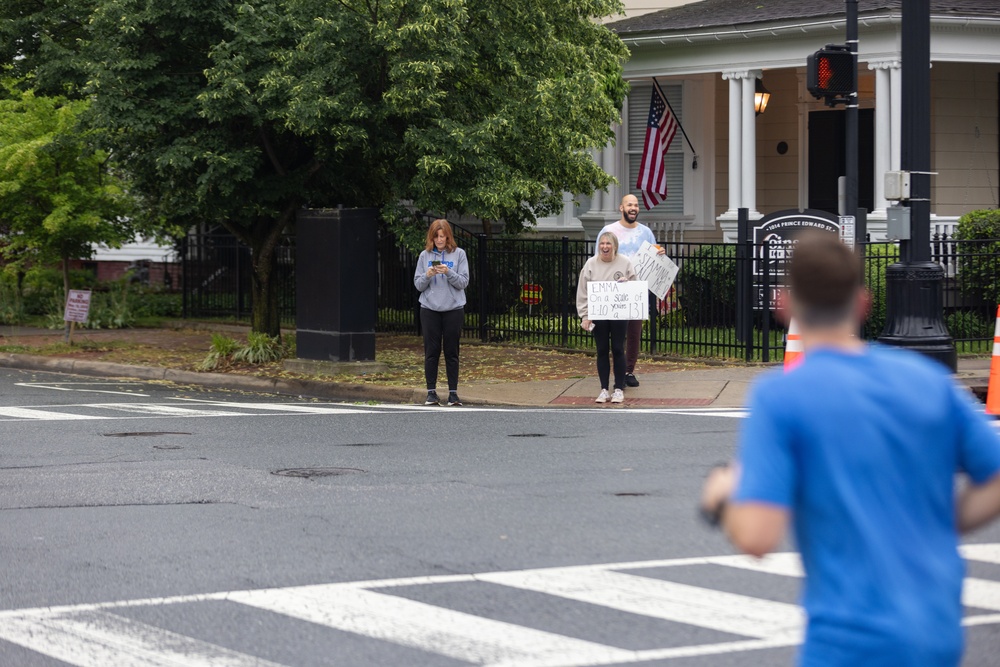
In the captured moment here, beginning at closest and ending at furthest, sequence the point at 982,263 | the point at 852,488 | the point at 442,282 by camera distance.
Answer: the point at 852,488 < the point at 442,282 < the point at 982,263

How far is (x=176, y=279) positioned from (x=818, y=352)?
29836 mm

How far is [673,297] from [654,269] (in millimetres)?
2647

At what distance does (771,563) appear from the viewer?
7.14 metres

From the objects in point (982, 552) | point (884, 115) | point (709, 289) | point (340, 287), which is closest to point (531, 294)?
point (709, 289)

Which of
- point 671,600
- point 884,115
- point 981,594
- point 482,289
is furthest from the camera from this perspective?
point 884,115

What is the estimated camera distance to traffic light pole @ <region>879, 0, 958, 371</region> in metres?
14.1

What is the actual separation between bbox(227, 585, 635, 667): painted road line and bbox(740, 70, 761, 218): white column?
1739 cm

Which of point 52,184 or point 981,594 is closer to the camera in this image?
point 981,594

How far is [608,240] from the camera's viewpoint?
14695 mm

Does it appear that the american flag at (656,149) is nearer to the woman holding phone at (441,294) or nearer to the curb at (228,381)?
the curb at (228,381)

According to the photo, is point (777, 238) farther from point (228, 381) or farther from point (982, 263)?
point (228, 381)

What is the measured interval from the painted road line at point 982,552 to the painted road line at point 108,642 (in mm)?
3778

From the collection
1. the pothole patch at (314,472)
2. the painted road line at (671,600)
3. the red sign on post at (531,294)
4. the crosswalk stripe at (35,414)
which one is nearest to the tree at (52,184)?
the red sign on post at (531,294)

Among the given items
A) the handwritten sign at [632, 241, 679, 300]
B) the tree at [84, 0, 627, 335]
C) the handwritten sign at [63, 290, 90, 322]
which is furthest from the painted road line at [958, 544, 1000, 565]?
the handwritten sign at [63, 290, 90, 322]
